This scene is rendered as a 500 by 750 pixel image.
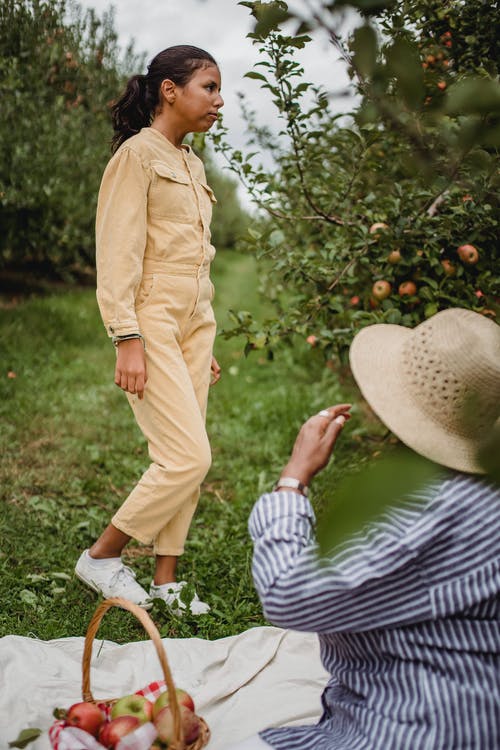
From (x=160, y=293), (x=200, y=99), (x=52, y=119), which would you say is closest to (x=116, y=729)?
(x=160, y=293)

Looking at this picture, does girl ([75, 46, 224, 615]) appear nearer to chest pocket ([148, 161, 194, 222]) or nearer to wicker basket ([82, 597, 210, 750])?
chest pocket ([148, 161, 194, 222])

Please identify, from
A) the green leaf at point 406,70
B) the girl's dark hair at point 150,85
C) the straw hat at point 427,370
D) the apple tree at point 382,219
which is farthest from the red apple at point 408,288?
the green leaf at point 406,70

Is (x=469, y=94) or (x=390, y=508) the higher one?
(x=469, y=94)

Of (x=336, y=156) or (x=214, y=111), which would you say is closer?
(x=214, y=111)

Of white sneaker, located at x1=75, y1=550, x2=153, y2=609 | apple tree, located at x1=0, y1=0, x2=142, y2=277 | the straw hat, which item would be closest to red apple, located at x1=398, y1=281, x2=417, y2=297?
the straw hat

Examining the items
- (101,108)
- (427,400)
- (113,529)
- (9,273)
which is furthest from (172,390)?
(9,273)

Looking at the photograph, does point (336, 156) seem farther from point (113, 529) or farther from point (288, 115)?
point (113, 529)

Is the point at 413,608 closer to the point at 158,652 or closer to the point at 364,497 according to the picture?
the point at 158,652

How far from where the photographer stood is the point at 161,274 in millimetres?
2533

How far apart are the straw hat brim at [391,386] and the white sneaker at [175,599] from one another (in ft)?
4.80

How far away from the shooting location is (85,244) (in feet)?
27.9

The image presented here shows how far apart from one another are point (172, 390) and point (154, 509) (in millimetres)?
442

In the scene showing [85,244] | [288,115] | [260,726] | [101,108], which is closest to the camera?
[260,726]

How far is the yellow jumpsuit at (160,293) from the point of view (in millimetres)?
2396
